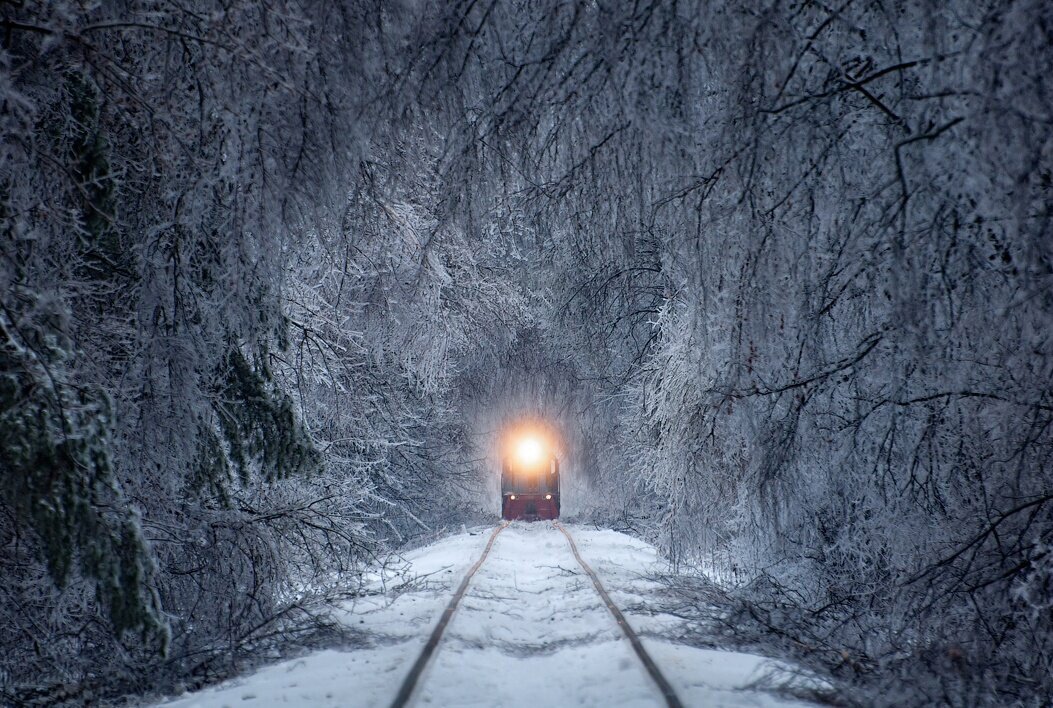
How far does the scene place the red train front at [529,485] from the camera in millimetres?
33969

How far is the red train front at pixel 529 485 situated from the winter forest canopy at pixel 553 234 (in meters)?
25.5

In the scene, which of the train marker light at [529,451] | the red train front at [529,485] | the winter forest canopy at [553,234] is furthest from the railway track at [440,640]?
the red train front at [529,485]

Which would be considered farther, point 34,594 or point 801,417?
point 801,417

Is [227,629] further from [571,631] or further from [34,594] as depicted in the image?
[571,631]

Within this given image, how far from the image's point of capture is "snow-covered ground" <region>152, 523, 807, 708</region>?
6555 millimetres

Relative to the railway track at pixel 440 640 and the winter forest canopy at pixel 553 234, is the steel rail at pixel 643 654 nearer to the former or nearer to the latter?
the railway track at pixel 440 640

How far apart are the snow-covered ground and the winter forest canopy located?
→ 0.79 meters

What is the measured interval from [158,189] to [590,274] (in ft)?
25.5

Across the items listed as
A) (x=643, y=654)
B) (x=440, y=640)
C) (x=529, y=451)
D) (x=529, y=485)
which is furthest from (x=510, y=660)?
(x=529, y=485)

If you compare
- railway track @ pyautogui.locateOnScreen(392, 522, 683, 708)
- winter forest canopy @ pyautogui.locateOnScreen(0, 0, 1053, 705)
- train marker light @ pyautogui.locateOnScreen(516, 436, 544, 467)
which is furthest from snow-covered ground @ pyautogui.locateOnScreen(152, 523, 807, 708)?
train marker light @ pyautogui.locateOnScreen(516, 436, 544, 467)

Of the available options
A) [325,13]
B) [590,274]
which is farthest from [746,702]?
[590,274]

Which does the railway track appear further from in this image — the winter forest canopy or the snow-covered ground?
the winter forest canopy

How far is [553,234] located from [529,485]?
26644mm

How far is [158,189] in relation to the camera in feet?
21.2
